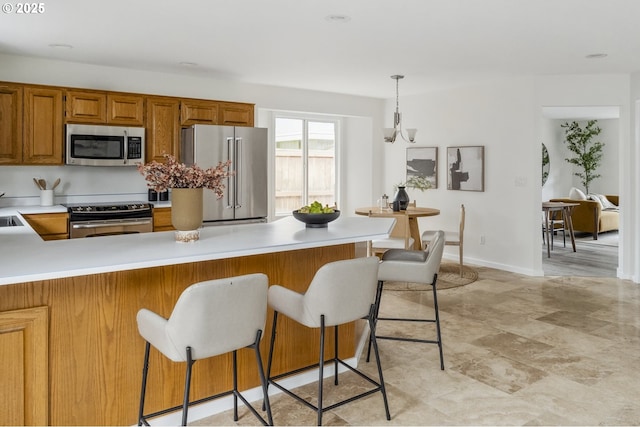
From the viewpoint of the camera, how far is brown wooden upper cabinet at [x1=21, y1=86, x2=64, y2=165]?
4.65 meters

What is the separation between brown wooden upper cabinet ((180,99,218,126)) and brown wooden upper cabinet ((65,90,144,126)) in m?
0.45

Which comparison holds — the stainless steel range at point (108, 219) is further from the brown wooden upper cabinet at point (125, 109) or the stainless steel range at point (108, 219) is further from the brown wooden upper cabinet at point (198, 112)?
the brown wooden upper cabinet at point (198, 112)

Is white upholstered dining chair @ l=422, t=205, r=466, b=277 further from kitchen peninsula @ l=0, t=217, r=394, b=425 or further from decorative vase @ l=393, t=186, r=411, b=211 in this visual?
kitchen peninsula @ l=0, t=217, r=394, b=425

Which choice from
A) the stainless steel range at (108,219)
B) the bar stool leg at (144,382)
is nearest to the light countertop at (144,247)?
the bar stool leg at (144,382)

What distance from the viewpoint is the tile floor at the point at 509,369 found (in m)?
2.64

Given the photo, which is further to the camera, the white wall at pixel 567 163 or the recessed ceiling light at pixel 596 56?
the white wall at pixel 567 163

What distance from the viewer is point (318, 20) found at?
373cm

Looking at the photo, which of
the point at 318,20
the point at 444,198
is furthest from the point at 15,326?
the point at 444,198

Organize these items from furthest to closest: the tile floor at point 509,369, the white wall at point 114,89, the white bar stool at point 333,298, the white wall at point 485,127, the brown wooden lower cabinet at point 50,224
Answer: the white wall at point 485,127 < the white wall at point 114,89 < the brown wooden lower cabinet at point 50,224 < the tile floor at point 509,369 < the white bar stool at point 333,298

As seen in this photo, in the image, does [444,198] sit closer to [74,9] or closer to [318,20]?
[318,20]

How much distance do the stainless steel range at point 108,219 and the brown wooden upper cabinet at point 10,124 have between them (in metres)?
0.67

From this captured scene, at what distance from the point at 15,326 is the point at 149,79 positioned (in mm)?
4105

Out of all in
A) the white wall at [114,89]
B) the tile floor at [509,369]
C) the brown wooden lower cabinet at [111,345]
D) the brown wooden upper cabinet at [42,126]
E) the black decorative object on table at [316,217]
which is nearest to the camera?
the brown wooden lower cabinet at [111,345]

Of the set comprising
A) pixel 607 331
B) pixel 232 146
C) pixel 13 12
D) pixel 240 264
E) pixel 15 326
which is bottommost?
pixel 607 331
